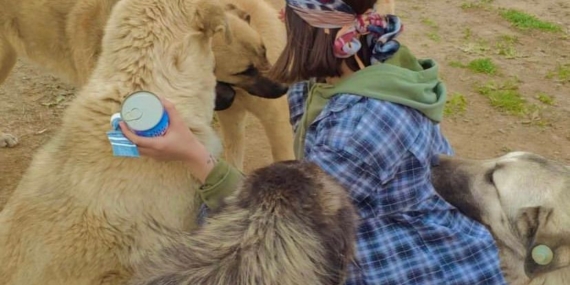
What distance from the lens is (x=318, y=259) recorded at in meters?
1.74

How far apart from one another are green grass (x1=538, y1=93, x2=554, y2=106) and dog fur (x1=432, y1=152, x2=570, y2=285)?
328 cm

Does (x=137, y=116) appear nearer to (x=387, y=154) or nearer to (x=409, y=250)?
(x=387, y=154)

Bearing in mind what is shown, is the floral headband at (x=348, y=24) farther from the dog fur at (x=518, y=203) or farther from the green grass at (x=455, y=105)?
the green grass at (x=455, y=105)

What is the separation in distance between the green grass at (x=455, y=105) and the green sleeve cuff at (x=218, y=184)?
3.41 meters

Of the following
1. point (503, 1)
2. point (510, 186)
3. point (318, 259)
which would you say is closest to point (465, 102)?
point (503, 1)

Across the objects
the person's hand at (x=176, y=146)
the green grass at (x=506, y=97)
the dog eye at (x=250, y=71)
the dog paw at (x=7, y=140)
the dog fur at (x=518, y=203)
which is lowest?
the green grass at (x=506, y=97)

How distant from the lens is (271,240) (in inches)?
68.4

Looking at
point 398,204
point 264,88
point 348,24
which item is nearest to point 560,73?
point 264,88

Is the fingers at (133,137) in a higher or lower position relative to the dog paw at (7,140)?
higher

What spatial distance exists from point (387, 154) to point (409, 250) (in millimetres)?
419

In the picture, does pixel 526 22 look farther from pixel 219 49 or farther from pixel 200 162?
pixel 200 162

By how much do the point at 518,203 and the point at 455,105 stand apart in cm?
318

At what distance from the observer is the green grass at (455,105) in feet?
18.3

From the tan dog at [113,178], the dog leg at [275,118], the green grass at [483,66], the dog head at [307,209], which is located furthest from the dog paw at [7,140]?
the green grass at [483,66]
